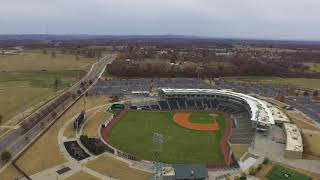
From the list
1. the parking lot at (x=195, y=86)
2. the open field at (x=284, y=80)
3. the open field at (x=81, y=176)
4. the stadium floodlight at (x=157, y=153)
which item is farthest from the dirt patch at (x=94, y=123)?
the open field at (x=284, y=80)

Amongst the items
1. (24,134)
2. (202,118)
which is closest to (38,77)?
(24,134)

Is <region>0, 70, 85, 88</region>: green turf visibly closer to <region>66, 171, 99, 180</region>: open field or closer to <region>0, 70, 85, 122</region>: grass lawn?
<region>0, 70, 85, 122</region>: grass lawn

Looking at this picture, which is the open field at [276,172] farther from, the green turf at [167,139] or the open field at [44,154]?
the open field at [44,154]

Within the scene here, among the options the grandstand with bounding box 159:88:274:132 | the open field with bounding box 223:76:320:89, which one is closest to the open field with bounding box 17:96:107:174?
the grandstand with bounding box 159:88:274:132

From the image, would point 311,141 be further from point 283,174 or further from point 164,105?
point 164,105

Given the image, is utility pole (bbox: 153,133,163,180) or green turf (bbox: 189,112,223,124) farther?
green turf (bbox: 189,112,223,124)

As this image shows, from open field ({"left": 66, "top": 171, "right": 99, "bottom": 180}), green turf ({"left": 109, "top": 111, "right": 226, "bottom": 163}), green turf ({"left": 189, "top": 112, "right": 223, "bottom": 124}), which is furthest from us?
green turf ({"left": 189, "top": 112, "right": 223, "bottom": 124})

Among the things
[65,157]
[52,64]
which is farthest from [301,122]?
[52,64]
